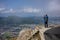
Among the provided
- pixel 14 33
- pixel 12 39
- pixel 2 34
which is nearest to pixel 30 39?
pixel 12 39

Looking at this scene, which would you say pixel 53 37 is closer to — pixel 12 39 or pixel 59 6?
pixel 12 39

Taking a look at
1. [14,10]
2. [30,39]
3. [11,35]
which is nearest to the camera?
[30,39]

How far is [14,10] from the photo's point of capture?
5609mm

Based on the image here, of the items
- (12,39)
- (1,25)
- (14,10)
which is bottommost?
(12,39)

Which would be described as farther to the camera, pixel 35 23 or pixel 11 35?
pixel 35 23

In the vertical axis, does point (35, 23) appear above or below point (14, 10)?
below

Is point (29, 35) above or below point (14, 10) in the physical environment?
below

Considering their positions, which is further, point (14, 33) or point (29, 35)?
point (14, 33)

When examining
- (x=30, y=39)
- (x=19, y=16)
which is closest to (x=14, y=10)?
(x=19, y=16)

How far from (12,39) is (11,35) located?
1.09 feet

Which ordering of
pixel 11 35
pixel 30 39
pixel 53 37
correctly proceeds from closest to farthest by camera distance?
1. pixel 53 37
2. pixel 30 39
3. pixel 11 35

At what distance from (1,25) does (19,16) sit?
804 mm

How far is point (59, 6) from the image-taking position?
516 centimetres

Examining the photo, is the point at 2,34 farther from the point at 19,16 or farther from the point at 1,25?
the point at 19,16
